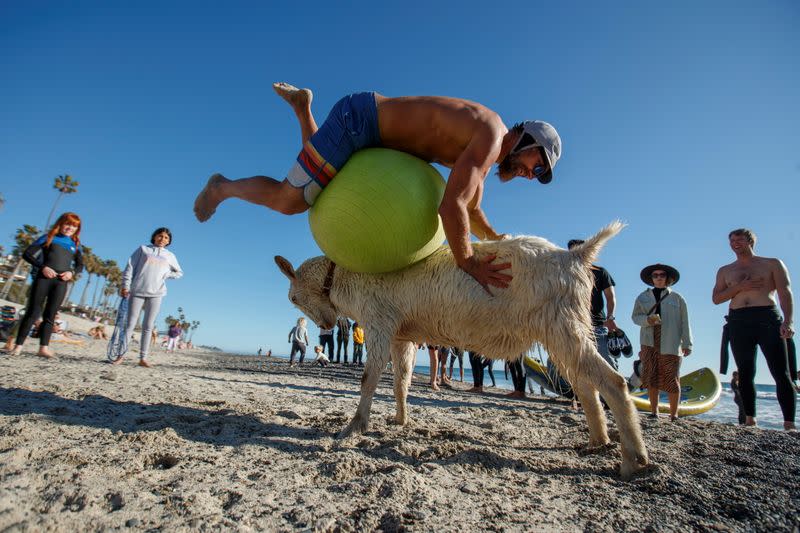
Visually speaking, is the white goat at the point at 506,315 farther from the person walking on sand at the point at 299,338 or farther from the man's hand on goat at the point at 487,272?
the person walking on sand at the point at 299,338

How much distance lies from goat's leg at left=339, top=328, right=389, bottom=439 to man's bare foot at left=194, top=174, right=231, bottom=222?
6.74ft

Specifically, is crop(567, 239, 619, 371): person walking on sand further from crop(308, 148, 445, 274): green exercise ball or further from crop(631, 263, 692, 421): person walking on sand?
crop(308, 148, 445, 274): green exercise ball

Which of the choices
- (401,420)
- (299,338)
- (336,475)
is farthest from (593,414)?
(299,338)

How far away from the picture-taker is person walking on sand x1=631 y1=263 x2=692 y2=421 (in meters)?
5.35

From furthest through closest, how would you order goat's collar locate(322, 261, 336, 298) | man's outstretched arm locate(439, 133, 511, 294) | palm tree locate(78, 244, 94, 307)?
palm tree locate(78, 244, 94, 307) < goat's collar locate(322, 261, 336, 298) < man's outstretched arm locate(439, 133, 511, 294)

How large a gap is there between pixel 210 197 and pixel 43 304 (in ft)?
17.2

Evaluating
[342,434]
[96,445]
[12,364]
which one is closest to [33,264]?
[12,364]

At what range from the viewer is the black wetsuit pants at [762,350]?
4789 mm

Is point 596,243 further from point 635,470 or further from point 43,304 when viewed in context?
point 43,304

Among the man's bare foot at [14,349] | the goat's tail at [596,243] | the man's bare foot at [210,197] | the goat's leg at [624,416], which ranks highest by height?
the man's bare foot at [210,197]

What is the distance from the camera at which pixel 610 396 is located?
2619 millimetres

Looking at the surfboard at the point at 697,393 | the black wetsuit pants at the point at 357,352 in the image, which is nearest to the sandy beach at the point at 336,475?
the surfboard at the point at 697,393

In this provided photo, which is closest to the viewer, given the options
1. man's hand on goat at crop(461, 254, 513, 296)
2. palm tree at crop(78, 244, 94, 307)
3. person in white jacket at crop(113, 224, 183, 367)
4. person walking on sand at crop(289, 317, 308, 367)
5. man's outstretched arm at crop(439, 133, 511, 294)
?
man's outstretched arm at crop(439, 133, 511, 294)

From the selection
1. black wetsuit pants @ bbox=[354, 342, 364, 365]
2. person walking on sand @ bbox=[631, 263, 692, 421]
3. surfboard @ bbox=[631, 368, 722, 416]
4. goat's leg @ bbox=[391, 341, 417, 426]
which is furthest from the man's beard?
black wetsuit pants @ bbox=[354, 342, 364, 365]
